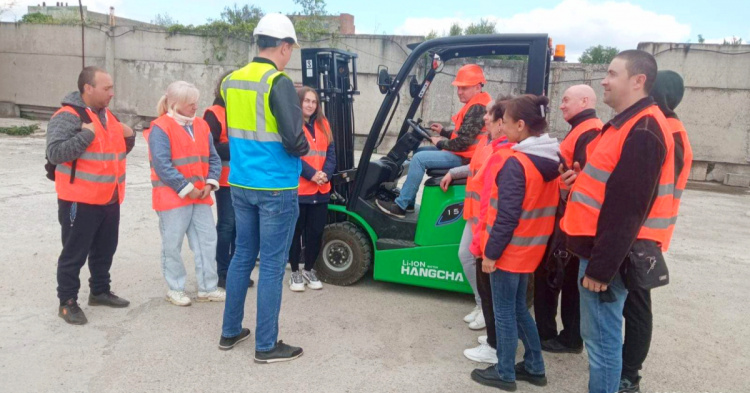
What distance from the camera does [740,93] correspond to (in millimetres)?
11875

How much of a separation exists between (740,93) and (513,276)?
11325 mm

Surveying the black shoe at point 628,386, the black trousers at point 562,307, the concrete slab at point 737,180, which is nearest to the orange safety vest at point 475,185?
the black trousers at point 562,307

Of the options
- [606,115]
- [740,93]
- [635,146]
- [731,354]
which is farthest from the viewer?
[606,115]

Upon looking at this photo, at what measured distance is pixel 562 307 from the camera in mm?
3969

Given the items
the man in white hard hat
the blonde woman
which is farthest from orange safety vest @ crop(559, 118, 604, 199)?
the blonde woman

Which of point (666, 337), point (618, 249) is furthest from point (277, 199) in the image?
point (666, 337)

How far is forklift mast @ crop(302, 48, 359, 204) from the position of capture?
510 centimetres

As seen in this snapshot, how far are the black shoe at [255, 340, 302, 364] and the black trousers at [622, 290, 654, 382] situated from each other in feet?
6.45

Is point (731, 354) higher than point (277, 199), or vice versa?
point (277, 199)

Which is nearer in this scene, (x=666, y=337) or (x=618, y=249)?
(x=618, y=249)

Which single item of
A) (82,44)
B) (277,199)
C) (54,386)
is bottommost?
(54,386)

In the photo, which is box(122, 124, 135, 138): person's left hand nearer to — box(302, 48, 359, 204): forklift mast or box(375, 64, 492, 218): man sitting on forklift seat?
box(302, 48, 359, 204): forklift mast

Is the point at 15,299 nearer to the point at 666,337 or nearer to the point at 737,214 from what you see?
the point at 666,337

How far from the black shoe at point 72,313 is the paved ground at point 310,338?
6 centimetres
